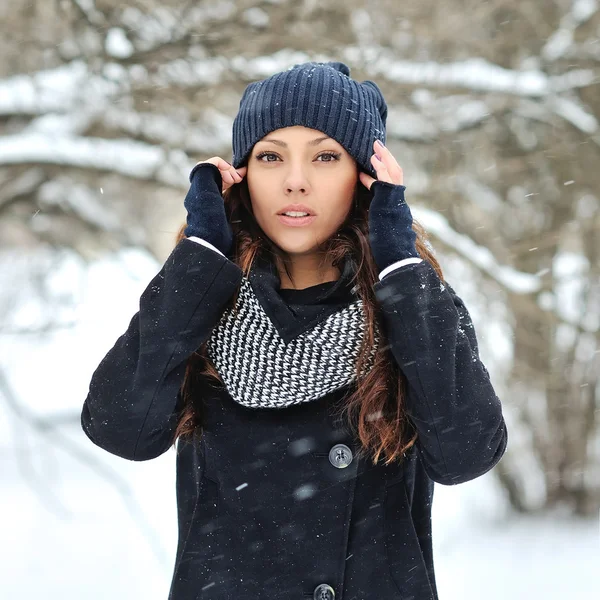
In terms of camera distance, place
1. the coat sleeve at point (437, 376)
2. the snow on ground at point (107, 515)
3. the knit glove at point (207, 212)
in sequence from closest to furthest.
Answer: the coat sleeve at point (437, 376)
the knit glove at point (207, 212)
the snow on ground at point (107, 515)

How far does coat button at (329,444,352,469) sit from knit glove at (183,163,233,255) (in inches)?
16.4

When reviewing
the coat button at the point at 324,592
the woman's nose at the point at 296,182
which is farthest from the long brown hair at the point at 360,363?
the coat button at the point at 324,592

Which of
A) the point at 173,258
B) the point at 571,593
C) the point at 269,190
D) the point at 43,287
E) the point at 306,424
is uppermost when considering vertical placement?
the point at 43,287

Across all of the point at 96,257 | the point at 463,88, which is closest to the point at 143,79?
the point at 96,257

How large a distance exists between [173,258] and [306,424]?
397 mm

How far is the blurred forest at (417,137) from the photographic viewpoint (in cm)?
319

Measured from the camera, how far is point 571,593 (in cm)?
346

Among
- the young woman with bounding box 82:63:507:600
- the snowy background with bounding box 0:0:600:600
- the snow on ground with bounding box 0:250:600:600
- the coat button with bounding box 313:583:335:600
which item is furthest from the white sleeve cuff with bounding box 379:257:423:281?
the snow on ground with bounding box 0:250:600:600

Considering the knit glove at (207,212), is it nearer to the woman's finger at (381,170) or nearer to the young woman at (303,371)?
the young woman at (303,371)

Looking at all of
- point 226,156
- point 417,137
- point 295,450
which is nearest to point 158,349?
point 295,450

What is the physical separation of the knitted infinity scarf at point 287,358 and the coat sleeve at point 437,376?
0.28 feet

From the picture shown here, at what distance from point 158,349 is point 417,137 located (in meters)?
2.54

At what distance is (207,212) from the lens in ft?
4.58

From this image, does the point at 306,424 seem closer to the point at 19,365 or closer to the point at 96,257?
the point at 96,257
